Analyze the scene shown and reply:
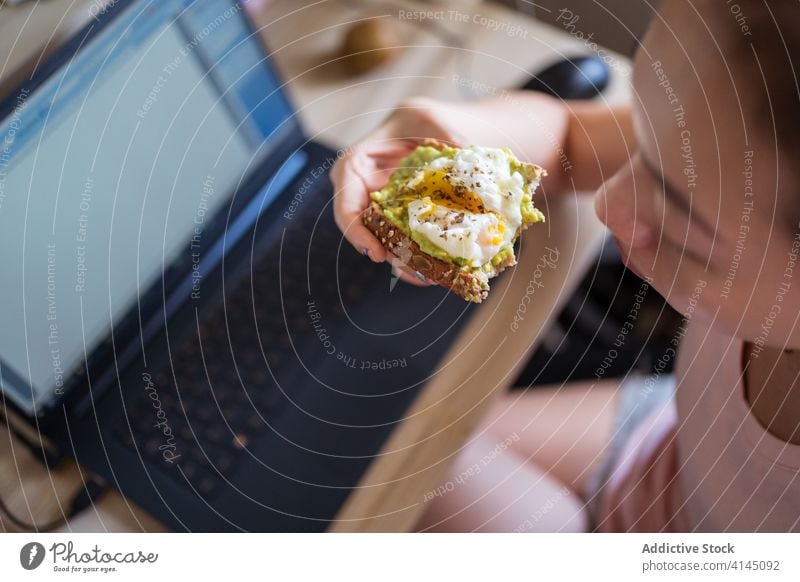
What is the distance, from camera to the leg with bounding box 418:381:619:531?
1.65 ft

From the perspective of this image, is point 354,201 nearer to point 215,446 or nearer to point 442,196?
point 442,196

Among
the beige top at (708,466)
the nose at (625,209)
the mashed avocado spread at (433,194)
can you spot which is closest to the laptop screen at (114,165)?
the mashed avocado spread at (433,194)

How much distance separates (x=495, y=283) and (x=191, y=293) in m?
0.21

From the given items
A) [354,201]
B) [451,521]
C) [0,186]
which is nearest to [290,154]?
[354,201]

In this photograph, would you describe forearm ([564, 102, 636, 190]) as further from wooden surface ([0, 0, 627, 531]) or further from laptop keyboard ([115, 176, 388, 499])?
laptop keyboard ([115, 176, 388, 499])

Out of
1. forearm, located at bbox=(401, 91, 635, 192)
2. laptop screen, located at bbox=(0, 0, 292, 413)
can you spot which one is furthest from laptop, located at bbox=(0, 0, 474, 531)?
forearm, located at bbox=(401, 91, 635, 192)

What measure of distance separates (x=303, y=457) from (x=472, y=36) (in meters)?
0.35

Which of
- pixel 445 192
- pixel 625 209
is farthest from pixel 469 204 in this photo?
pixel 625 209

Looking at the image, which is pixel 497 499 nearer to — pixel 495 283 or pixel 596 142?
pixel 495 283

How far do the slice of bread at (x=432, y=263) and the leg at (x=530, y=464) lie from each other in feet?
0.46

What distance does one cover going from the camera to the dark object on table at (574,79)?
0.53 metres

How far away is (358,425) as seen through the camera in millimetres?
474

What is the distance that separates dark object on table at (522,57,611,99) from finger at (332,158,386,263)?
0.17 metres
